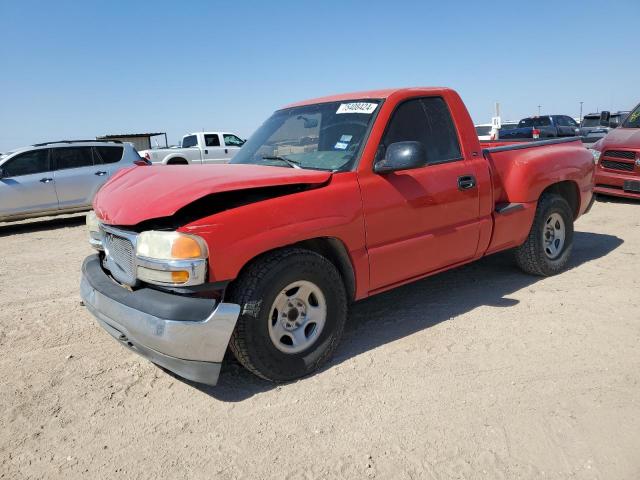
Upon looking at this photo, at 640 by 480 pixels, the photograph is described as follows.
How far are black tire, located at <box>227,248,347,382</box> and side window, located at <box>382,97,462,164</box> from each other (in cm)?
116

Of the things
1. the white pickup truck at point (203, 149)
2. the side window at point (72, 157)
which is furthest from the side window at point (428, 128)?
the white pickup truck at point (203, 149)

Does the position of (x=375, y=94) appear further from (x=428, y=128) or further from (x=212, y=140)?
(x=212, y=140)

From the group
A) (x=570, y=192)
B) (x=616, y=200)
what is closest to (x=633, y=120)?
(x=616, y=200)

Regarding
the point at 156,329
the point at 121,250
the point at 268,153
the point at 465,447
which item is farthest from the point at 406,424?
the point at 268,153

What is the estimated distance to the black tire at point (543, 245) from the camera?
4.80 metres

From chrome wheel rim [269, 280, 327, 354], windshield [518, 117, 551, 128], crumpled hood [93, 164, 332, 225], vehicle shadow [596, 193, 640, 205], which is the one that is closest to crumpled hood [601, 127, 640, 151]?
vehicle shadow [596, 193, 640, 205]

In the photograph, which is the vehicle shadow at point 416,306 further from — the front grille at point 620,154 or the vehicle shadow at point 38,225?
the vehicle shadow at point 38,225

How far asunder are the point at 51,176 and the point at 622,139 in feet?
36.2

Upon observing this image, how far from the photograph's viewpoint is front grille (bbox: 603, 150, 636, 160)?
8.82m

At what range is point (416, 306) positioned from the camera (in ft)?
14.3

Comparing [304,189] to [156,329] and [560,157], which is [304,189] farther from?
[560,157]

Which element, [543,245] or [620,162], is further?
[620,162]

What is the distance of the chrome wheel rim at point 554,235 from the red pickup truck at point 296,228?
0.65 meters

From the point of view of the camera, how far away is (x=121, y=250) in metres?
3.12
